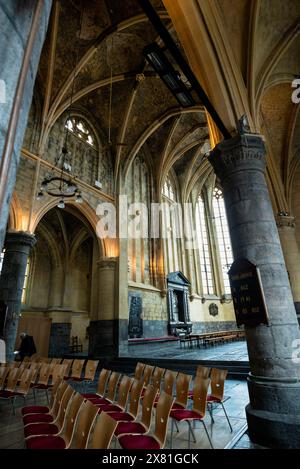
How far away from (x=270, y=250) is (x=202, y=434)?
2.83 m

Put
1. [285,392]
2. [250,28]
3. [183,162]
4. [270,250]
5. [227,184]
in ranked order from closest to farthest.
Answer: [285,392], [270,250], [227,184], [250,28], [183,162]

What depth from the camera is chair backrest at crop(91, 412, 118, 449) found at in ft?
6.53

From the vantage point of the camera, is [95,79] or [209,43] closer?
[209,43]

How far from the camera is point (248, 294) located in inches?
158

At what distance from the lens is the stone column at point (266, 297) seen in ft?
10.9

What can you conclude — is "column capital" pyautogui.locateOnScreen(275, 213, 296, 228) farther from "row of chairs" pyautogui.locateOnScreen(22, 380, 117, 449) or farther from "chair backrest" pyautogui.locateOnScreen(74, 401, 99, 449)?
"chair backrest" pyautogui.locateOnScreen(74, 401, 99, 449)

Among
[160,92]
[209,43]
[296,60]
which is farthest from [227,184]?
[160,92]

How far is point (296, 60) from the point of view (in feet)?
27.4

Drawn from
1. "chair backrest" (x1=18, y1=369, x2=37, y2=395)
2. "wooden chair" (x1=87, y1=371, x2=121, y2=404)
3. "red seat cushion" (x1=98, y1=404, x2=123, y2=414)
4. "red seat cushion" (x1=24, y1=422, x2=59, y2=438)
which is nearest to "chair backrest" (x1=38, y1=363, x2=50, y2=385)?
"chair backrest" (x1=18, y1=369, x2=37, y2=395)

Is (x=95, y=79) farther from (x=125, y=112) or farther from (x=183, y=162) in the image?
(x=183, y=162)

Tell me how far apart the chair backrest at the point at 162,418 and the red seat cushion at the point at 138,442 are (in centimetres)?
6

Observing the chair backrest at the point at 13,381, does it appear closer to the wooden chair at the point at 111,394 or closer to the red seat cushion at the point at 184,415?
the wooden chair at the point at 111,394

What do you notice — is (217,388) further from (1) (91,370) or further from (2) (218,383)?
(1) (91,370)

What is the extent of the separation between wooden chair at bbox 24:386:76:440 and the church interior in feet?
0.09
